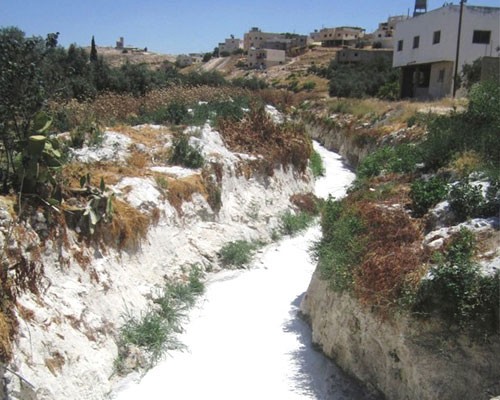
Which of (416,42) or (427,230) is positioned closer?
(427,230)

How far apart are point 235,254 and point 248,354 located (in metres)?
4.79

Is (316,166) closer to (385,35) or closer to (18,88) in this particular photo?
(18,88)

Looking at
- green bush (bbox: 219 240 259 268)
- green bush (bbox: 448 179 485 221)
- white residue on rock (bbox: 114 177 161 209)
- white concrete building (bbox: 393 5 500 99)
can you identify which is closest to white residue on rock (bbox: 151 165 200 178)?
Result: white residue on rock (bbox: 114 177 161 209)

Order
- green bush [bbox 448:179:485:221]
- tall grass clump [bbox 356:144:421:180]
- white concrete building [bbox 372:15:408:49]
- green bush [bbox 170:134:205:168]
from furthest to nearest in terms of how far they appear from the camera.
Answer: white concrete building [bbox 372:15:408:49] < green bush [bbox 170:134:205:168] < tall grass clump [bbox 356:144:421:180] < green bush [bbox 448:179:485:221]

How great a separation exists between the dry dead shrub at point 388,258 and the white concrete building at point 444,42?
32.7m

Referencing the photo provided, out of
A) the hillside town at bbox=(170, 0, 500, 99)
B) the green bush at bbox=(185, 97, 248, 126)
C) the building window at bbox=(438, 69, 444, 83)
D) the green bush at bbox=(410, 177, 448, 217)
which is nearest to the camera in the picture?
the green bush at bbox=(410, 177, 448, 217)

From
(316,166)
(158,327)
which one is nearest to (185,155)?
(158,327)

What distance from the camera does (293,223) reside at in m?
17.8

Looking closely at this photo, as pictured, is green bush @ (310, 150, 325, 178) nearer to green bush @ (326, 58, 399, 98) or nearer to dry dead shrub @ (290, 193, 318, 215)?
dry dead shrub @ (290, 193, 318, 215)

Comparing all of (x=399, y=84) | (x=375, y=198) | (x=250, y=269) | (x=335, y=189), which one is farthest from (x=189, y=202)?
(x=399, y=84)

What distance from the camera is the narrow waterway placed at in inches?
337

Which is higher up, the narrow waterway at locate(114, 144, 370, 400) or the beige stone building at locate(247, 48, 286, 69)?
the beige stone building at locate(247, 48, 286, 69)

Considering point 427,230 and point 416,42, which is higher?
point 416,42

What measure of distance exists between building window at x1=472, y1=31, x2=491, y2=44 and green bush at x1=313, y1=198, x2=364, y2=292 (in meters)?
32.6
